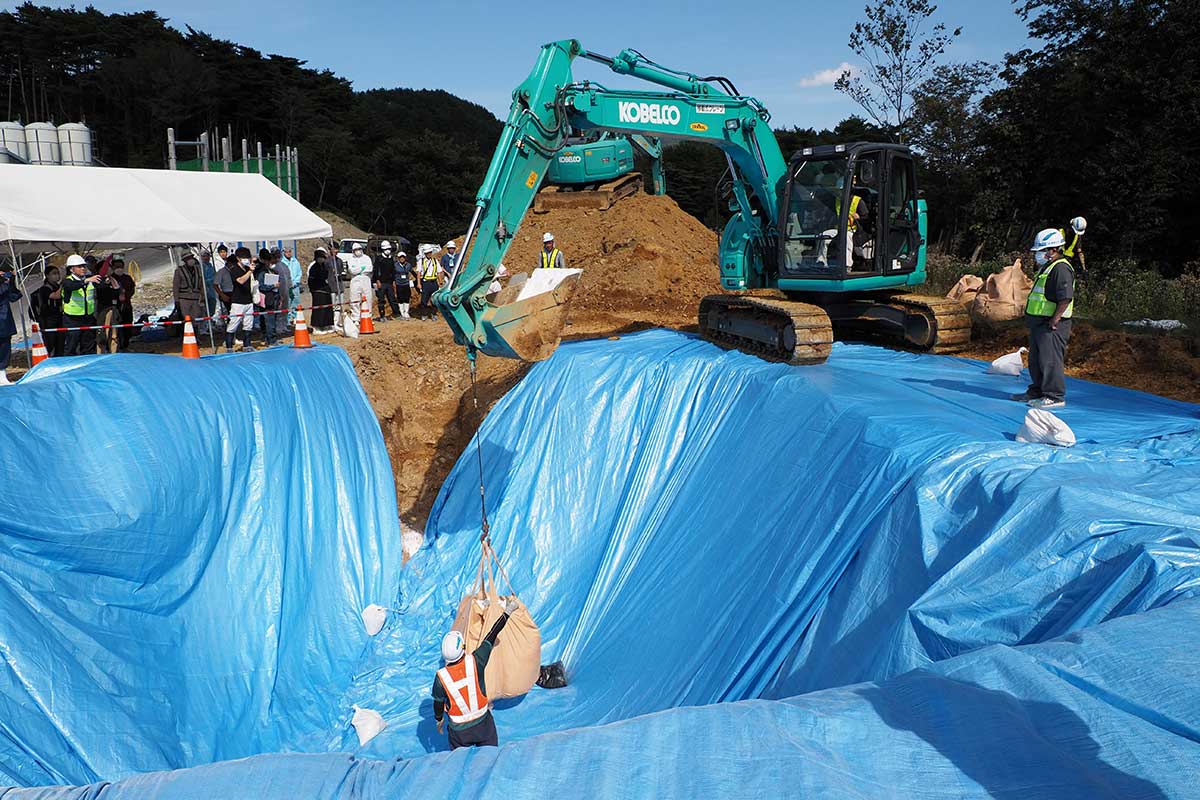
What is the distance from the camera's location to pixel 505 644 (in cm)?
639

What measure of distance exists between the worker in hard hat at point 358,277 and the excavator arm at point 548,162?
6.15 m

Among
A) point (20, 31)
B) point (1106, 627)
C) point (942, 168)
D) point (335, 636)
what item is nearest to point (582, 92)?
point (335, 636)

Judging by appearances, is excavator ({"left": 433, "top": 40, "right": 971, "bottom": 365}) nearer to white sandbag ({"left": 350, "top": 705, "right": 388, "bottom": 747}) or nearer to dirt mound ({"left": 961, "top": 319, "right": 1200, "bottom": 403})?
dirt mound ({"left": 961, "top": 319, "right": 1200, "bottom": 403})

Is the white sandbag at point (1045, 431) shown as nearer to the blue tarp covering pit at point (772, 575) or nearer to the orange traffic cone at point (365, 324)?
the blue tarp covering pit at point (772, 575)

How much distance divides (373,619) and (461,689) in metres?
2.87

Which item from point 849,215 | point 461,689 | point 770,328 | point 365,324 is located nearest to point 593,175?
point 365,324

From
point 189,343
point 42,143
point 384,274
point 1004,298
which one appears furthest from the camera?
point 42,143

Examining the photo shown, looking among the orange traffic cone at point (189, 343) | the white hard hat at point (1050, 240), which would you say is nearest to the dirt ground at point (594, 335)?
the orange traffic cone at point (189, 343)

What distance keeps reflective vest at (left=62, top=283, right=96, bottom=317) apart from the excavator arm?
627cm

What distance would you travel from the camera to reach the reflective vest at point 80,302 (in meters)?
10.2

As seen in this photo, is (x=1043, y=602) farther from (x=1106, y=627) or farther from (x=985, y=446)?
(x=985, y=446)

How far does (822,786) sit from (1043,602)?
1.91 m

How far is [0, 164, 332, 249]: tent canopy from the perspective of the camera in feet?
31.8

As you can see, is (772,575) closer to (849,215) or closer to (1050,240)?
(1050,240)
